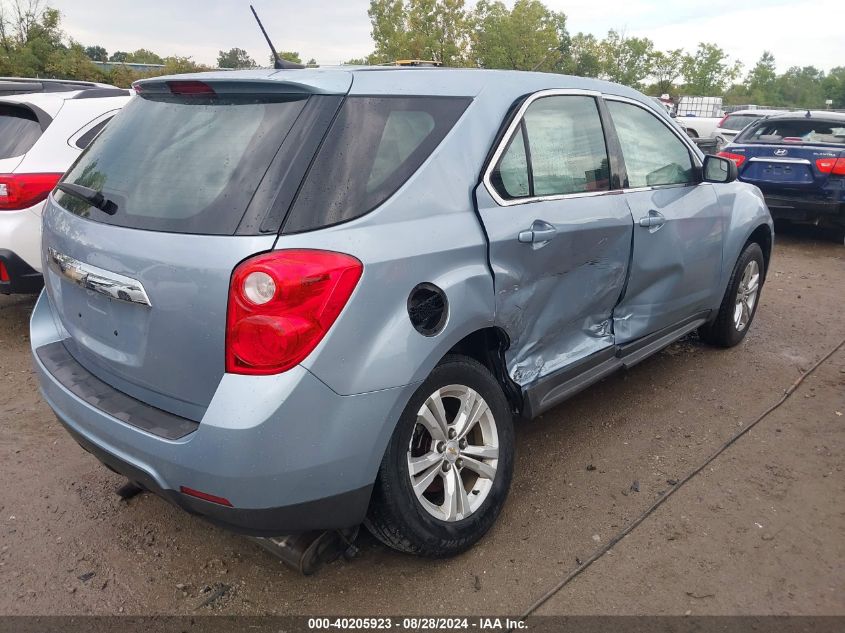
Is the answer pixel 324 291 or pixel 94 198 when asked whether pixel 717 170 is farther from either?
pixel 94 198

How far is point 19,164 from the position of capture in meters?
4.62

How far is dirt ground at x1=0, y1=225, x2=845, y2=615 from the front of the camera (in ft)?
8.05

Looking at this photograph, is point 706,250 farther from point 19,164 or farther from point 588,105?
point 19,164

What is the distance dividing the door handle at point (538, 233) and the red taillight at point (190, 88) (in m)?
1.26

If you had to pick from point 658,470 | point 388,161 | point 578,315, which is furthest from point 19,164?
point 658,470

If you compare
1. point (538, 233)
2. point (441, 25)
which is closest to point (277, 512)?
point (538, 233)

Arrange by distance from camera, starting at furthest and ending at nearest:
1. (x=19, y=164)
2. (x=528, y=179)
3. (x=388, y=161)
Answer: (x=19, y=164)
(x=528, y=179)
(x=388, y=161)

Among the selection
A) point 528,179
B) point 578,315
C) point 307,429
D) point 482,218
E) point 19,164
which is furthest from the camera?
point 19,164

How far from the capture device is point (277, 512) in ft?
6.89

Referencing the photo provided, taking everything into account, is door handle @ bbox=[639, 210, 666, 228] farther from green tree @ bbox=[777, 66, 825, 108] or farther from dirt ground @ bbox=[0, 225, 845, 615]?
green tree @ bbox=[777, 66, 825, 108]

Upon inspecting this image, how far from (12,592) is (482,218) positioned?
217 centimetres

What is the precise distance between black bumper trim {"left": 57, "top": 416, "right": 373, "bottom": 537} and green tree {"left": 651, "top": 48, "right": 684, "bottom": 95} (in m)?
75.0

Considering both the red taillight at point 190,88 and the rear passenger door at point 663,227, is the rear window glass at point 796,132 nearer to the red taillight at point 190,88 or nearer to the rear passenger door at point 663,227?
the rear passenger door at point 663,227

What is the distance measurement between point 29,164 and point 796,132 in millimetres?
8880
